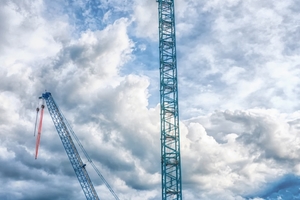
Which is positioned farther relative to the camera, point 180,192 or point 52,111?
point 52,111

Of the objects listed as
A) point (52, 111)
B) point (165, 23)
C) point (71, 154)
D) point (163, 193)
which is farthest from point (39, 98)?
point (163, 193)

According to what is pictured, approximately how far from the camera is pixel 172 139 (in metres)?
81.2

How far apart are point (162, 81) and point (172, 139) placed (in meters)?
13.0

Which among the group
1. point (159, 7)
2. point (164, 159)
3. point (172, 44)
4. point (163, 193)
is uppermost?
point (159, 7)

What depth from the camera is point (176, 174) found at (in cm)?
7825

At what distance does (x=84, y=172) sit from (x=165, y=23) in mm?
66876

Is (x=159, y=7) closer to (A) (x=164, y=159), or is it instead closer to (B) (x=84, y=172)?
(A) (x=164, y=159)

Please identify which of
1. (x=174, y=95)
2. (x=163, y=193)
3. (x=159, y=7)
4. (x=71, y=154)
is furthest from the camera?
(x=71, y=154)

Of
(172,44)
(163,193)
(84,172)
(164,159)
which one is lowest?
(163,193)

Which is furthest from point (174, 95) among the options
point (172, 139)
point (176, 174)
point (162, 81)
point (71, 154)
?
point (71, 154)

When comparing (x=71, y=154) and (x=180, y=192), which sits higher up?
(x=71, y=154)

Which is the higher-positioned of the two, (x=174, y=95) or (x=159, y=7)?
(x=159, y=7)

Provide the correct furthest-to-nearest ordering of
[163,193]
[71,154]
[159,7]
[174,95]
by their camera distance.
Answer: [71,154]
[159,7]
[174,95]
[163,193]

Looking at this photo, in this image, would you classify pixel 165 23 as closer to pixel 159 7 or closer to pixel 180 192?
pixel 159 7
